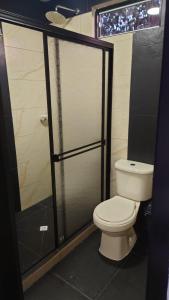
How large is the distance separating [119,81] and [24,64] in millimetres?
1040

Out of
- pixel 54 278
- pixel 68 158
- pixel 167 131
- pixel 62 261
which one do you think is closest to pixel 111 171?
pixel 68 158

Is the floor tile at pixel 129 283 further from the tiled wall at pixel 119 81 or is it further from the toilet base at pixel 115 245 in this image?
the tiled wall at pixel 119 81

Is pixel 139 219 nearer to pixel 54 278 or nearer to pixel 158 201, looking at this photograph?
pixel 54 278

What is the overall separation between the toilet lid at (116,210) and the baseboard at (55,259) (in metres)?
0.45

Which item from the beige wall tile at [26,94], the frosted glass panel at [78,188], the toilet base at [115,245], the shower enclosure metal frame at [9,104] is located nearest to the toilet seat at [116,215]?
the toilet base at [115,245]

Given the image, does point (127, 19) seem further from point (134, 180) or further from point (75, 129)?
point (134, 180)

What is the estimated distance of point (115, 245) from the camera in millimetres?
1867

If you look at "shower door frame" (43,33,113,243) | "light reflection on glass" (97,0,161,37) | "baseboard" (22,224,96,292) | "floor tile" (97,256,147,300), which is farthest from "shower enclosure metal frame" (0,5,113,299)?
"floor tile" (97,256,147,300)

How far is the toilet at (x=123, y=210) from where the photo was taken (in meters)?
1.76

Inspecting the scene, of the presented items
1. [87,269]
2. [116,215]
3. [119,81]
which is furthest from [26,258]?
[119,81]

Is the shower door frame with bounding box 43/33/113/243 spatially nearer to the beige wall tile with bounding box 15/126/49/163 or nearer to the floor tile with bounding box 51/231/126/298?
the floor tile with bounding box 51/231/126/298

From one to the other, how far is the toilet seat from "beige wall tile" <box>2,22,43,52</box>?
1736mm

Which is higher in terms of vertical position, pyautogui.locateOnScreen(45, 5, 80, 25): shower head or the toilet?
pyautogui.locateOnScreen(45, 5, 80, 25): shower head

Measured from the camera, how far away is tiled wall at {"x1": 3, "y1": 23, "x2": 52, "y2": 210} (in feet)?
7.18
